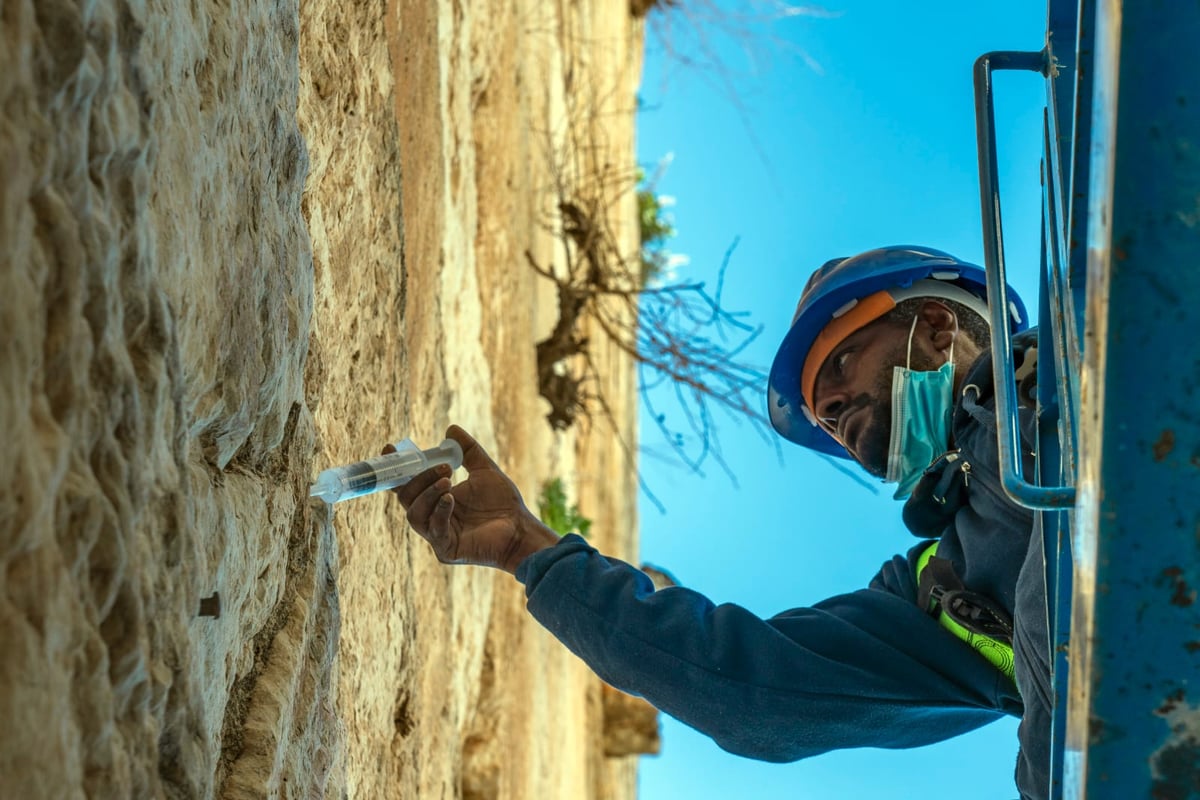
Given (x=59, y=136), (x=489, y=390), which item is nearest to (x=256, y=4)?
(x=59, y=136)

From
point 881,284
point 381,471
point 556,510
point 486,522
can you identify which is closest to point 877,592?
point 881,284

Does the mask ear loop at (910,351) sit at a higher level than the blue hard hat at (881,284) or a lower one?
lower

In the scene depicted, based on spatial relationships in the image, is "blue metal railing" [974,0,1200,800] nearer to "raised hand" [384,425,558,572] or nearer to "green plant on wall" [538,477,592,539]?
"raised hand" [384,425,558,572]

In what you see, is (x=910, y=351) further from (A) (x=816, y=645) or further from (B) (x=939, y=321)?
(A) (x=816, y=645)

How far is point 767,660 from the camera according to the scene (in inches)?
79.9

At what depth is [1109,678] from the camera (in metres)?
0.99

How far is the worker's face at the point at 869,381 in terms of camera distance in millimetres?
2248

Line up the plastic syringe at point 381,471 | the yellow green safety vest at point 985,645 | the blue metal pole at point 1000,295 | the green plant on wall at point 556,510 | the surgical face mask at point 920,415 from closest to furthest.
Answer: the blue metal pole at point 1000,295, the plastic syringe at point 381,471, the yellow green safety vest at point 985,645, the surgical face mask at point 920,415, the green plant on wall at point 556,510

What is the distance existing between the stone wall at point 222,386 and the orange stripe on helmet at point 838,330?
69 cm

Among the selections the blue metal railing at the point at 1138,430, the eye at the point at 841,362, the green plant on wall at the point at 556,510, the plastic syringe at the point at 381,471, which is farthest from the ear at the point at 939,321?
the green plant on wall at the point at 556,510

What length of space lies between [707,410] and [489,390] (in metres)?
1.07

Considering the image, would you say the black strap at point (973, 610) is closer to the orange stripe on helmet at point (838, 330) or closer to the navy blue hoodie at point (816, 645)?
the navy blue hoodie at point (816, 645)

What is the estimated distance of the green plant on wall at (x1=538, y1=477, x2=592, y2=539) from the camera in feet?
13.9

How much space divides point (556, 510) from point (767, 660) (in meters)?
2.30
